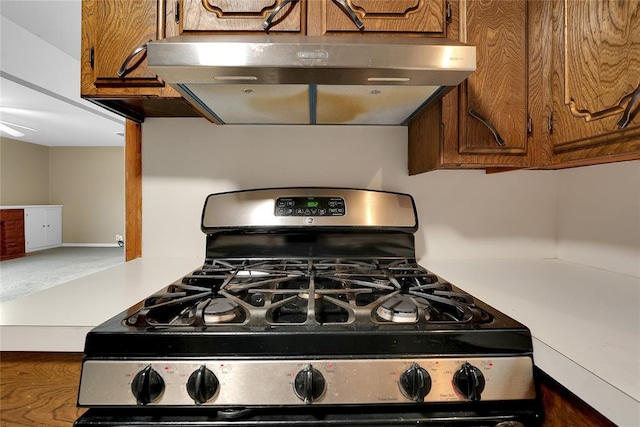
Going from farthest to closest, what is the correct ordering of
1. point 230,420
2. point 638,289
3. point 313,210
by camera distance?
1. point 313,210
2. point 638,289
3. point 230,420

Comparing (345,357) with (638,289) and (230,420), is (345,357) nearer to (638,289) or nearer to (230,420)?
(230,420)

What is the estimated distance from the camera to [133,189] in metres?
1.21

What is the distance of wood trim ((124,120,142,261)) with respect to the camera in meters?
1.21

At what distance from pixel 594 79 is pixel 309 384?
887mm

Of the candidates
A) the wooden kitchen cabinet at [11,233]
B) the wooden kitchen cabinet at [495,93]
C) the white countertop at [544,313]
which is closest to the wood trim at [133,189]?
the white countertop at [544,313]

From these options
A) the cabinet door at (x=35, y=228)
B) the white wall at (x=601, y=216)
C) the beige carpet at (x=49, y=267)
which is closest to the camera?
the white wall at (x=601, y=216)

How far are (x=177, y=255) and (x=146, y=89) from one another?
22.9 inches

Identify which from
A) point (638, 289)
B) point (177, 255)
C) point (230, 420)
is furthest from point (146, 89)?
point (638, 289)

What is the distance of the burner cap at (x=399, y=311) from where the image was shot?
612 millimetres

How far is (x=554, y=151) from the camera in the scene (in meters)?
0.91

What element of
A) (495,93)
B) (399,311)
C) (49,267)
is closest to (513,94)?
(495,93)

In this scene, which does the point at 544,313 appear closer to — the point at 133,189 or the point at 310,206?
the point at 310,206

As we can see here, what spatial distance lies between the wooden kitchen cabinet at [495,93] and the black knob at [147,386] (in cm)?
84

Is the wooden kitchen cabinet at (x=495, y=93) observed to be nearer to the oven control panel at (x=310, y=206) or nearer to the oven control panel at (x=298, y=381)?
the oven control panel at (x=310, y=206)
